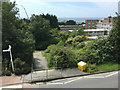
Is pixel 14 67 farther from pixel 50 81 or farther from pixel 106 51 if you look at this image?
pixel 106 51

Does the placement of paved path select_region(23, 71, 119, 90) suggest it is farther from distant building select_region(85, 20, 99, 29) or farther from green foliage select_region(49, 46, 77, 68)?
distant building select_region(85, 20, 99, 29)

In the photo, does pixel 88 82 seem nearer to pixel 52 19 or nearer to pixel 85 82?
pixel 85 82

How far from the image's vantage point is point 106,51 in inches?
487

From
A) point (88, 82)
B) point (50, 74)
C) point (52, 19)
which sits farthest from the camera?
point (52, 19)

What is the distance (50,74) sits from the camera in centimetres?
937

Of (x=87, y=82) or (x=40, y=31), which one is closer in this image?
(x=87, y=82)

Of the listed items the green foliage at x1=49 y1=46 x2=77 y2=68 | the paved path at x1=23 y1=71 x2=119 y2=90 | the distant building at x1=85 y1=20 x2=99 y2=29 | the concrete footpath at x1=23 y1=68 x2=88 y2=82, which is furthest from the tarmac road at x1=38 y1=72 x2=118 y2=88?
the distant building at x1=85 y1=20 x2=99 y2=29

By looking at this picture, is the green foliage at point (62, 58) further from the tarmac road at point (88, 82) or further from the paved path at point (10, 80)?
the paved path at point (10, 80)

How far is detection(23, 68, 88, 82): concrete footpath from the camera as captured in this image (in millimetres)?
8603

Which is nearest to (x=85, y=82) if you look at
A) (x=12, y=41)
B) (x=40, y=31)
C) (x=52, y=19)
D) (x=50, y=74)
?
(x=50, y=74)

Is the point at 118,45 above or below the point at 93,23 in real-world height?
below

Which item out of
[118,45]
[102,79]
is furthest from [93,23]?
[102,79]

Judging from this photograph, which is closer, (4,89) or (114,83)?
(4,89)

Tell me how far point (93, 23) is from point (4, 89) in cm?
6505
